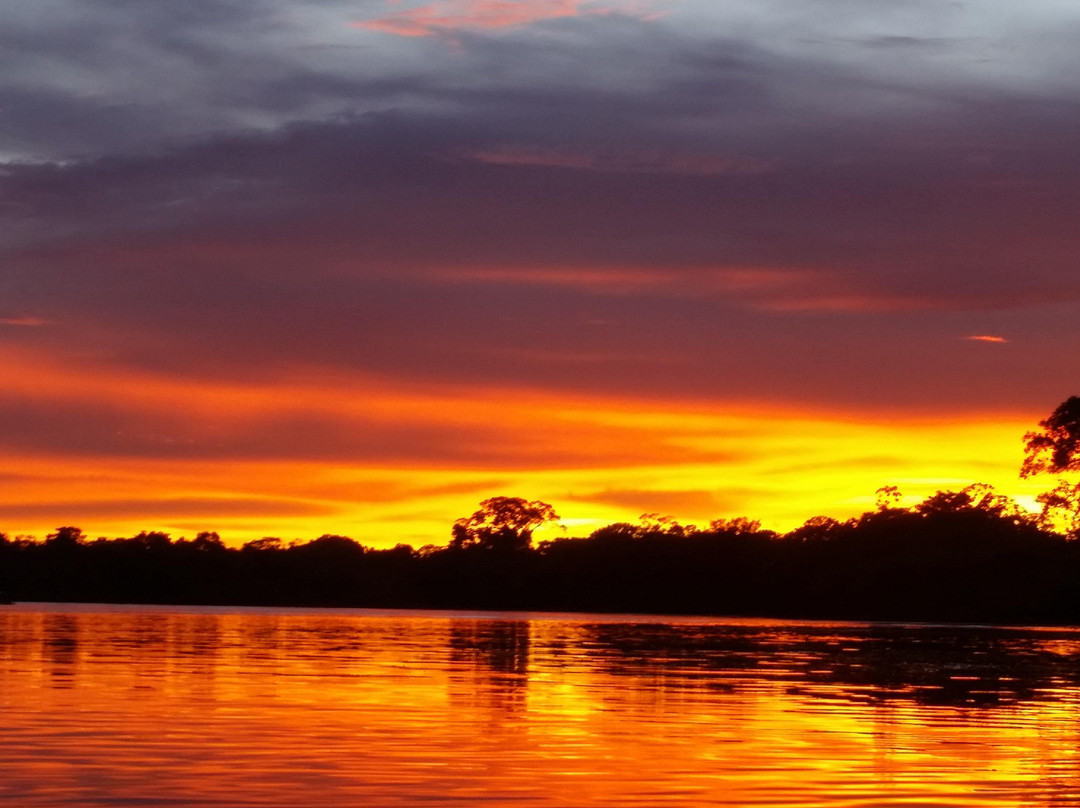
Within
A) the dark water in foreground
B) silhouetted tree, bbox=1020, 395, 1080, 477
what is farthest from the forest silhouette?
the dark water in foreground

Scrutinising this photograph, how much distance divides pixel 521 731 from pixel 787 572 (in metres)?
141

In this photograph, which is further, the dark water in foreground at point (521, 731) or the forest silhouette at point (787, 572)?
the forest silhouette at point (787, 572)

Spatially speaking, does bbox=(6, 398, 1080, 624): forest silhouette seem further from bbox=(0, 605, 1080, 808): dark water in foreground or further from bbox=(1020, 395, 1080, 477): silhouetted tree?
bbox=(0, 605, 1080, 808): dark water in foreground

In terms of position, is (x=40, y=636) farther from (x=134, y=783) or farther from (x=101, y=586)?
(x=101, y=586)

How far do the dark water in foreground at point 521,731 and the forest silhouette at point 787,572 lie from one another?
201 ft

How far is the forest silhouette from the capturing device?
12888cm

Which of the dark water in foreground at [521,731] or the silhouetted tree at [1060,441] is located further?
the silhouetted tree at [1060,441]

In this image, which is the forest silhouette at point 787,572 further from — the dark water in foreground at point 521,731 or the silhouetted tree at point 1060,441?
the dark water in foreground at point 521,731

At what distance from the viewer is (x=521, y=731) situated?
26.9m

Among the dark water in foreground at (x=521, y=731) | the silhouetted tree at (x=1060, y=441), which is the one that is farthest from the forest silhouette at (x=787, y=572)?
the dark water in foreground at (x=521, y=731)

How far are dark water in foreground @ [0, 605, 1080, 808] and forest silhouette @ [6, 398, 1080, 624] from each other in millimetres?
A: 61300

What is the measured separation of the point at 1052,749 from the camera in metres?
25.6

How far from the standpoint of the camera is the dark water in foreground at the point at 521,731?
1981 centimetres

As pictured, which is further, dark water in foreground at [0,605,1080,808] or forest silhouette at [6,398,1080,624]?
forest silhouette at [6,398,1080,624]
